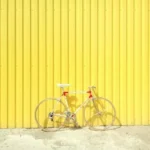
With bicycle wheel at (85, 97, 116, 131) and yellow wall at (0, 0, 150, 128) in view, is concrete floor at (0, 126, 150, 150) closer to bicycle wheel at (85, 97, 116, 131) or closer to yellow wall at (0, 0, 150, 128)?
bicycle wheel at (85, 97, 116, 131)

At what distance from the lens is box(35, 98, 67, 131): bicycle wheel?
7684 mm

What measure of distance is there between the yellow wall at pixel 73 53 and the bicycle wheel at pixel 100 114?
14 centimetres

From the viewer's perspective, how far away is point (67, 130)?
757 cm

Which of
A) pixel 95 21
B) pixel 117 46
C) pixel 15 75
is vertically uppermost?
pixel 95 21

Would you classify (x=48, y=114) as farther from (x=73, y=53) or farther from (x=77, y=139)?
(x=73, y=53)

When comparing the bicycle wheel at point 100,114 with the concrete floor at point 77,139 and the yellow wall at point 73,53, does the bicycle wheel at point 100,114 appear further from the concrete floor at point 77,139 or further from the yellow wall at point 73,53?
the concrete floor at point 77,139

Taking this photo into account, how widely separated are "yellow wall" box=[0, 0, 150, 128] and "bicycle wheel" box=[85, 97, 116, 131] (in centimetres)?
14

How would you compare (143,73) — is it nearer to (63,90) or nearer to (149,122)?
(149,122)

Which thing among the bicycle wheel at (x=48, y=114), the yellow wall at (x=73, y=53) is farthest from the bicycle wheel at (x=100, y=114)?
the bicycle wheel at (x=48, y=114)

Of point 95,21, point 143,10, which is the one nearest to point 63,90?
point 95,21

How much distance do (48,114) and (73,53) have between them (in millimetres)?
1419

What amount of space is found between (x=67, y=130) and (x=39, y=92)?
1.00 m

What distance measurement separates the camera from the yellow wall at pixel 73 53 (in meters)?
7.63

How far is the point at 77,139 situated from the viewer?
698 cm
